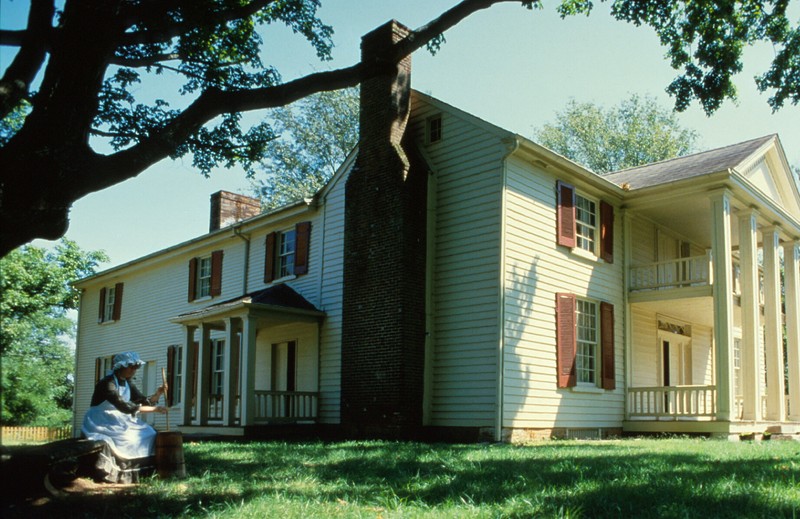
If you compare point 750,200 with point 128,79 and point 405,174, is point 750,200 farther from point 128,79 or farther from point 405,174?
point 128,79

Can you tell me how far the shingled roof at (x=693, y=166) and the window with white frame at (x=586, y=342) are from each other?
11.4 ft

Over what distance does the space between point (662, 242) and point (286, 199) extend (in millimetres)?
22669

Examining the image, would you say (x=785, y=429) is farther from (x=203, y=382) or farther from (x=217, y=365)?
(x=217, y=365)

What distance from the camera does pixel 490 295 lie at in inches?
612

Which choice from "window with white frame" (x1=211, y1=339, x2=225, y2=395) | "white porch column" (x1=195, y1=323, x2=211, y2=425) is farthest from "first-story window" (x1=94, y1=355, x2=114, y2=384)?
"white porch column" (x1=195, y1=323, x2=211, y2=425)

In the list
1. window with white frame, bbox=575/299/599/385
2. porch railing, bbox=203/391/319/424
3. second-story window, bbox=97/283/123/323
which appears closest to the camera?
window with white frame, bbox=575/299/599/385

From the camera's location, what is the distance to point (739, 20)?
12758mm

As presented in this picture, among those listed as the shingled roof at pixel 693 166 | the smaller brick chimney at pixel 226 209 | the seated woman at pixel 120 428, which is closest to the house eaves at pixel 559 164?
the shingled roof at pixel 693 166

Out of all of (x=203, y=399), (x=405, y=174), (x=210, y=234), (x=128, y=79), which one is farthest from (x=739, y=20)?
(x=210, y=234)

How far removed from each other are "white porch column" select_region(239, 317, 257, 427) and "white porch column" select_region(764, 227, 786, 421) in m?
12.9

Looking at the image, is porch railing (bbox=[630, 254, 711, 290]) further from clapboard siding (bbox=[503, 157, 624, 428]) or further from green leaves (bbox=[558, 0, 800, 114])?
green leaves (bbox=[558, 0, 800, 114])

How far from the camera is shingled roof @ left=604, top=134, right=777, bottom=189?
61.1 ft

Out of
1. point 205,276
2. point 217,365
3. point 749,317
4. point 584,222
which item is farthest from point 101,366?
point 749,317

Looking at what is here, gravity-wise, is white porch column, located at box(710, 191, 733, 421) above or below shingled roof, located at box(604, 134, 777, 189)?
below
